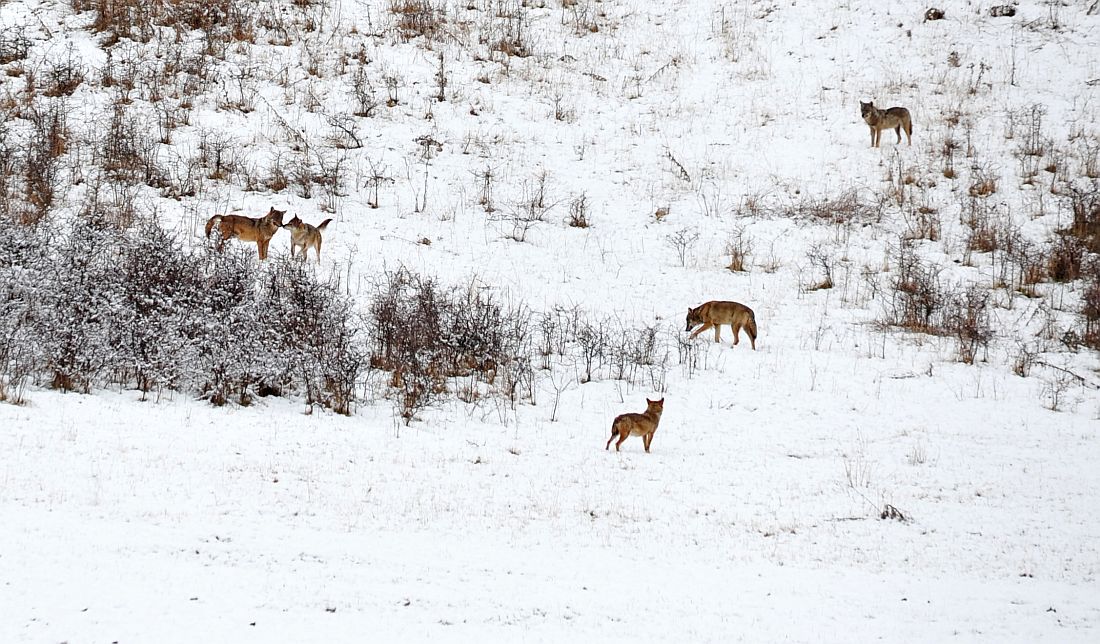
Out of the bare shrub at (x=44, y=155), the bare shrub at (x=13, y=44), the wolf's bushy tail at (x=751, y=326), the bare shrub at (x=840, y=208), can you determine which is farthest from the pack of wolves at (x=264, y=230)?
the bare shrub at (x=840, y=208)

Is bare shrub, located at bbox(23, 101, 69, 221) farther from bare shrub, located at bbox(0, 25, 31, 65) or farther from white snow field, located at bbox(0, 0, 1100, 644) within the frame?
bare shrub, located at bbox(0, 25, 31, 65)

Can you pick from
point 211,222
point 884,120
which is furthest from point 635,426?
point 884,120

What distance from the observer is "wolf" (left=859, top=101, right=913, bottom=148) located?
19.4 meters

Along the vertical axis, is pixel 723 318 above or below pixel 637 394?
above

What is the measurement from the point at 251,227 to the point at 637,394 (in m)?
6.95

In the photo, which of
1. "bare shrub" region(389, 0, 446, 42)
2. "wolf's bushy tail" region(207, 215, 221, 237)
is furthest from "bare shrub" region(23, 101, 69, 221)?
"bare shrub" region(389, 0, 446, 42)

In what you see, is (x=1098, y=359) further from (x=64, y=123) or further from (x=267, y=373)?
(x=64, y=123)

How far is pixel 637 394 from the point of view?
452 inches

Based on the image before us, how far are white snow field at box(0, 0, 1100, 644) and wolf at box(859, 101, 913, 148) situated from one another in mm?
376

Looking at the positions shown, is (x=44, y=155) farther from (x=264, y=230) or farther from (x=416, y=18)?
(x=416, y=18)

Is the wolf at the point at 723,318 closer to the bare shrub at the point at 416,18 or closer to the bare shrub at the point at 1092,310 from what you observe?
the bare shrub at the point at 1092,310

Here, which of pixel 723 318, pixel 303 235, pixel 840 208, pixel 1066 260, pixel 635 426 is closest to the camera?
pixel 635 426

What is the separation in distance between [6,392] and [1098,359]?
13.8 meters

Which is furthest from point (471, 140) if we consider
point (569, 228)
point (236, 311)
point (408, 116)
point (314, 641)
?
point (314, 641)
